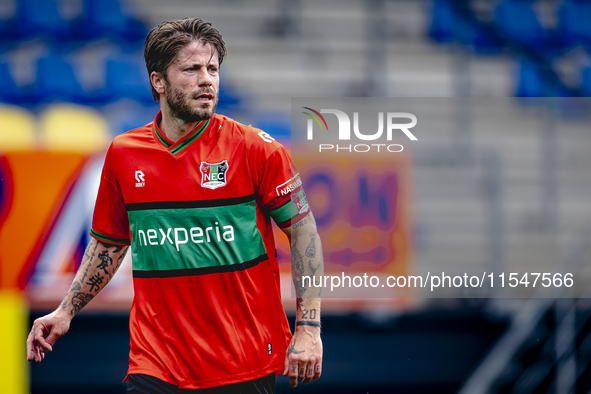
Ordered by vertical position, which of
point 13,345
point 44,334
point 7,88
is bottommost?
point 13,345

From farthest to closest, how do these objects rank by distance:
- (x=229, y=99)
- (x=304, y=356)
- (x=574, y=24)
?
(x=574, y=24) → (x=229, y=99) → (x=304, y=356)

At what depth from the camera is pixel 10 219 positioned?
5.56m

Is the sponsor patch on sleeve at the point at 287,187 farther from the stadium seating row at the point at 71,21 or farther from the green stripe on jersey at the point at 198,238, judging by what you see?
the stadium seating row at the point at 71,21

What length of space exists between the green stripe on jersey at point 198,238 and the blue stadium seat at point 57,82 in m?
4.29

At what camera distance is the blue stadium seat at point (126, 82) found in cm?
623

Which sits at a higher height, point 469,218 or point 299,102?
point 299,102

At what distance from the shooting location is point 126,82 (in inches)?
247

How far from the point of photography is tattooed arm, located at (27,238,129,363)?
8.06 ft

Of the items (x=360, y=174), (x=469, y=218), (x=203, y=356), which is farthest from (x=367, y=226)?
(x=203, y=356)

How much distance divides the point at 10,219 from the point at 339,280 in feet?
10.6

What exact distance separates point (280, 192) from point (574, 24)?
21.6 ft

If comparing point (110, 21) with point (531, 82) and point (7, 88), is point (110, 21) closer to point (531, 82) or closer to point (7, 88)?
point (7, 88)

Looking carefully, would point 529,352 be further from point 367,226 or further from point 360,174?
point 360,174

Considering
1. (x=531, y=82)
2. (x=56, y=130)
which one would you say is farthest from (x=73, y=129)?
(x=531, y=82)
